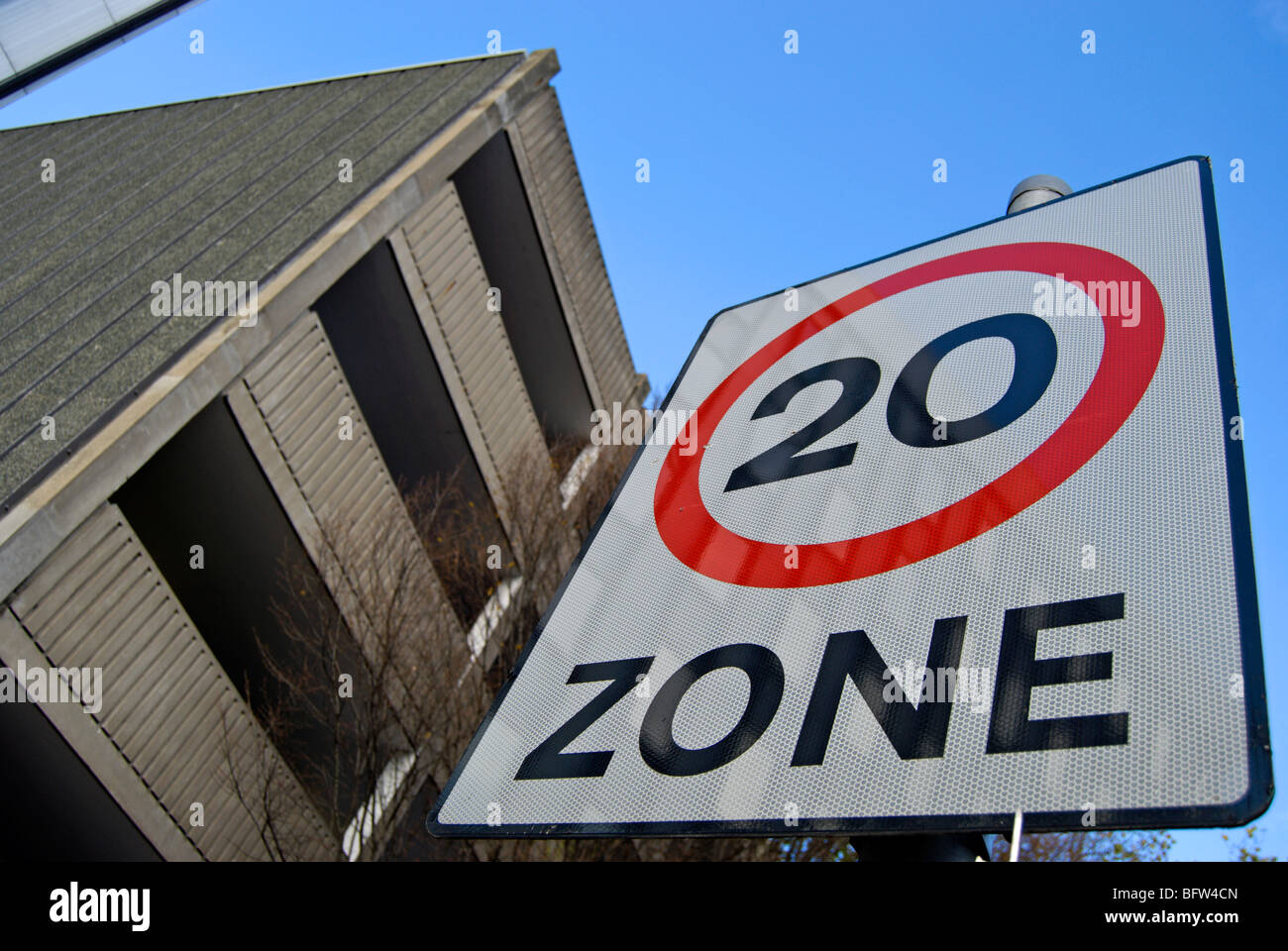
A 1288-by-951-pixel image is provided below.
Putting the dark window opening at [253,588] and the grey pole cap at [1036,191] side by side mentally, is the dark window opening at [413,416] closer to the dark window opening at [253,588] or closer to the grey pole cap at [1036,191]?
the dark window opening at [253,588]

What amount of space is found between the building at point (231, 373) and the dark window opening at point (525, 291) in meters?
0.04

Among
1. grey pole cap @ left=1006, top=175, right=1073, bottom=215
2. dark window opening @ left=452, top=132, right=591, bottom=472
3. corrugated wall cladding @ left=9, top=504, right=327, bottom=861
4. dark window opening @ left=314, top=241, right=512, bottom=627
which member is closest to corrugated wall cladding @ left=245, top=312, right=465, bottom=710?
dark window opening @ left=314, top=241, right=512, bottom=627

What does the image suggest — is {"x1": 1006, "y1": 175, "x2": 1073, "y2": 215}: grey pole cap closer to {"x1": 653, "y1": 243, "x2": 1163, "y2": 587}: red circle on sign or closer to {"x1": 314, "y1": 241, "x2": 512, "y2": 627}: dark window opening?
{"x1": 653, "y1": 243, "x2": 1163, "y2": 587}: red circle on sign

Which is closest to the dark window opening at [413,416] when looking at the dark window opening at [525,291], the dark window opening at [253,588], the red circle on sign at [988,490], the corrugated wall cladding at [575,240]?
the dark window opening at [253,588]

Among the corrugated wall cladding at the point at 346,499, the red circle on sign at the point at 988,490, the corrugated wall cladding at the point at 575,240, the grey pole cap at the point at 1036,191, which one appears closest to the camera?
the red circle on sign at the point at 988,490

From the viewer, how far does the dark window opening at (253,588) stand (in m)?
10.5

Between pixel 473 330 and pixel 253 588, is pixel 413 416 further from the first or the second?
pixel 253 588

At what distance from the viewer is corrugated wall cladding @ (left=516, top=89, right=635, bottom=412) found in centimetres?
1655

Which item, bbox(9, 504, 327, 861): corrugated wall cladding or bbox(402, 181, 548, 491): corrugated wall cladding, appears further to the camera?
bbox(402, 181, 548, 491): corrugated wall cladding

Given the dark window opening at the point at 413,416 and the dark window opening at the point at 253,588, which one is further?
the dark window opening at the point at 413,416

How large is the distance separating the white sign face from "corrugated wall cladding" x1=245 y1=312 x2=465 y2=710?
9675 millimetres

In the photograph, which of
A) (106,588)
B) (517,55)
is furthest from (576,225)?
(106,588)

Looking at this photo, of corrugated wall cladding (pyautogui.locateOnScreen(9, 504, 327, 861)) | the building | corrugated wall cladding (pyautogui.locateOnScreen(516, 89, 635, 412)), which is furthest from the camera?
corrugated wall cladding (pyautogui.locateOnScreen(516, 89, 635, 412))

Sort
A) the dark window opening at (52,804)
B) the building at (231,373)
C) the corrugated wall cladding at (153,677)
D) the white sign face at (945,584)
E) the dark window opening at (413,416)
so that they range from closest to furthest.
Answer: the white sign face at (945,584) → the dark window opening at (52,804) → the corrugated wall cladding at (153,677) → the building at (231,373) → the dark window opening at (413,416)
